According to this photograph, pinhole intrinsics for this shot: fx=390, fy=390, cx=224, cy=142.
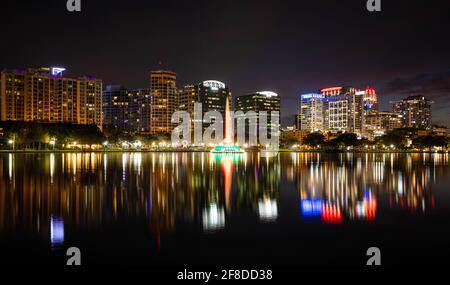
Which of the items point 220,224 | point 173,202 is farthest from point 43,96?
point 220,224

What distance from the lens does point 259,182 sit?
30.6 metres

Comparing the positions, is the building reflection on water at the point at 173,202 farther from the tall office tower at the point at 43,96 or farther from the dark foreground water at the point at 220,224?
the tall office tower at the point at 43,96

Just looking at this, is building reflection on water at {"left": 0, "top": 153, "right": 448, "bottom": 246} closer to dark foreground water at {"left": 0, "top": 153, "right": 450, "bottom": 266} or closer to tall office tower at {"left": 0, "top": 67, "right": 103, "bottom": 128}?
dark foreground water at {"left": 0, "top": 153, "right": 450, "bottom": 266}

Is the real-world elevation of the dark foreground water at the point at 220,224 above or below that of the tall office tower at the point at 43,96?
below

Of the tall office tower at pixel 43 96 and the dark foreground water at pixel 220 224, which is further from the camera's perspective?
the tall office tower at pixel 43 96

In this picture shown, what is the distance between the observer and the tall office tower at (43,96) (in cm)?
17059

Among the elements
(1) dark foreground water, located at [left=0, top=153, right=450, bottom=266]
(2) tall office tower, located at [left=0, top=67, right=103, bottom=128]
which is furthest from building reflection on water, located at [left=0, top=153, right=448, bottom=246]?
(2) tall office tower, located at [left=0, top=67, right=103, bottom=128]

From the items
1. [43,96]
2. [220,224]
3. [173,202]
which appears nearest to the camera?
[220,224]

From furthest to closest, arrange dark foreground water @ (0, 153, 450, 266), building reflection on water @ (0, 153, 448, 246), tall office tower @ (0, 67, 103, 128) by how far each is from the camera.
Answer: tall office tower @ (0, 67, 103, 128), building reflection on water @ (0, 153, 448, 246), dark foreground water @ (0, 153, 450, 266)

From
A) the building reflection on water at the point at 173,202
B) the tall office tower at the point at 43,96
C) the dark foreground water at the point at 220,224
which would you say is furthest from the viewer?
the tall office tower at the point at 43,96

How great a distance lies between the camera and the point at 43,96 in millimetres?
176750

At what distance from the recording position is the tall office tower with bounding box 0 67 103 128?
17059cm

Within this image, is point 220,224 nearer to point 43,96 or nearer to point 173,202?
point 173,202

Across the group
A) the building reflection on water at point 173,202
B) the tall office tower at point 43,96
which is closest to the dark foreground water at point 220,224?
the building reflection on water at point 173,202
